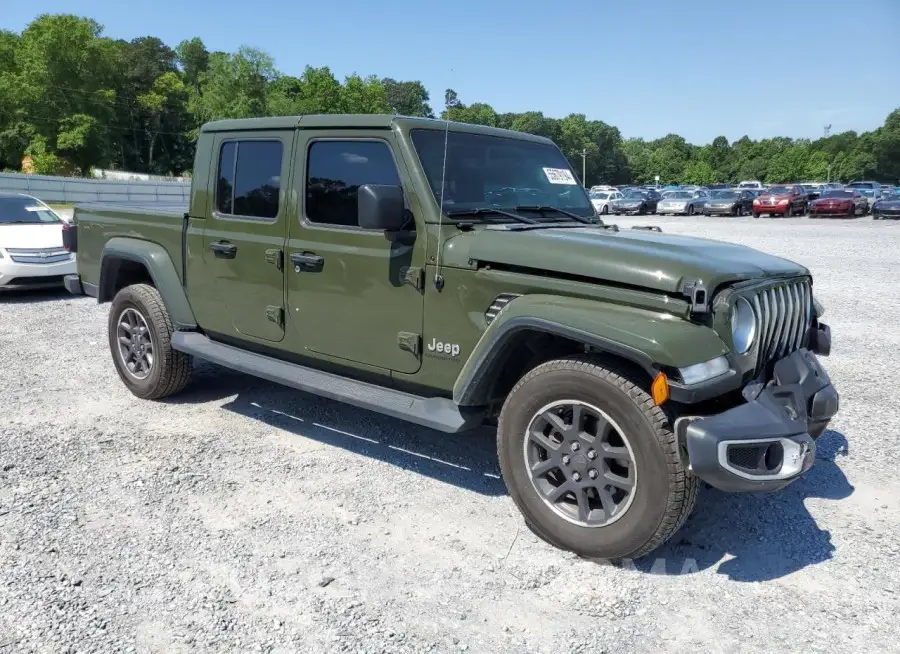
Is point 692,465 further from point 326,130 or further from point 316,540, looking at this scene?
point 326,130

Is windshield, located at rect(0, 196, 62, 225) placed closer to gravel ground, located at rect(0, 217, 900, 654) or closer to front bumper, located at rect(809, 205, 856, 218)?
gravel ground, located at rect(0, 217, 900, 654)

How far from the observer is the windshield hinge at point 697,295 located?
289 centimetres

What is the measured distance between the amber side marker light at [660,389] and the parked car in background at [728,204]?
35297mm

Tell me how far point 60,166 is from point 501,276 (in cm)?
6932

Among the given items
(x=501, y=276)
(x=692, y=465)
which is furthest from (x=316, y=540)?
(x=692, y=465)

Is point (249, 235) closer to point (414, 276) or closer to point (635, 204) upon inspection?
point (414, 276)

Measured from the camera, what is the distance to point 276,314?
4.44m

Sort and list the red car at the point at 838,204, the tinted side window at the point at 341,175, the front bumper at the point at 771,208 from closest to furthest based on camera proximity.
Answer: the tinted side window at the point at 341,175, the red car at the point at 838,204, the front bumper at the point at 771,208

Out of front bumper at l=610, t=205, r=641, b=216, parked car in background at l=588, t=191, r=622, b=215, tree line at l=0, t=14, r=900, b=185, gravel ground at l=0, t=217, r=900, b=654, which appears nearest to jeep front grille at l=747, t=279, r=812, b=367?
gravel ground at l=0, t=217, r=900, b=654

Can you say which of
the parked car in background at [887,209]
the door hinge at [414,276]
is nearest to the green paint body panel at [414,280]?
the door hinge at [414,276]

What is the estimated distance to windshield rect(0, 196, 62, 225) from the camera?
1045cm

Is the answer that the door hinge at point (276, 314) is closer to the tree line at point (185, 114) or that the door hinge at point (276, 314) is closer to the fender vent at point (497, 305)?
the fender vent at point (497, 305)

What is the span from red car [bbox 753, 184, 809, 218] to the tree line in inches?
436

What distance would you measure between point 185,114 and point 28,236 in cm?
8570
